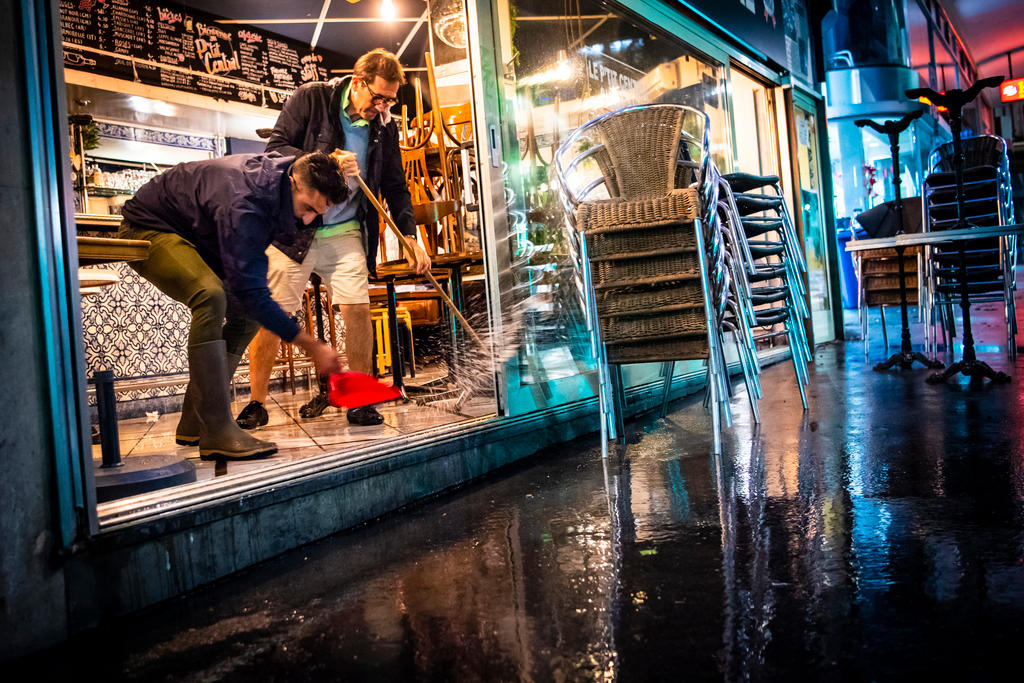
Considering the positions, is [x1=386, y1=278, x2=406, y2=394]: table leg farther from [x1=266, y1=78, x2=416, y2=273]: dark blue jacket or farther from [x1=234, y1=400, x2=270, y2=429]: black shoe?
[x1=234, y1=400, x2=270, y2=429]: black shoe

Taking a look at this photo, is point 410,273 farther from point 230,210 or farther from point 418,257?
point 230,210

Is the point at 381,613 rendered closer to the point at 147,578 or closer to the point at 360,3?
the point at 147,578

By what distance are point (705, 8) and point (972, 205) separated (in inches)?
95.3

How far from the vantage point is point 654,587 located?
156 centimetres

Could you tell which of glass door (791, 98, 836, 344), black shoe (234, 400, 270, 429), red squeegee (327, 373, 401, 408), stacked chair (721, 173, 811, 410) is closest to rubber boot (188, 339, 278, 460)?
red squeegee (327, 373, 401, 408)

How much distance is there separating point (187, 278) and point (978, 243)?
206 inches

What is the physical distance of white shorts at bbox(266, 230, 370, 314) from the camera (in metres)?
3.79

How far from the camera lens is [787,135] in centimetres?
704

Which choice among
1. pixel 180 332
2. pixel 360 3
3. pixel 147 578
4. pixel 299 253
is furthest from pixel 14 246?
pixel 360 3

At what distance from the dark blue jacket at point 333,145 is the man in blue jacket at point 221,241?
2.50 feet

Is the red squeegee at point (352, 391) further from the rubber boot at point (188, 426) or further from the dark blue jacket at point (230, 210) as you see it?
the rubber boot at point (188, 426)

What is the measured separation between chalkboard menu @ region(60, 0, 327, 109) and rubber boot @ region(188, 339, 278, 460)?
167 inches

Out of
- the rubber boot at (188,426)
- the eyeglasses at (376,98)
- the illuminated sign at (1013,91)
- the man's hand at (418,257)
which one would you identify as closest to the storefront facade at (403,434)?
the man's hand at (418,257)

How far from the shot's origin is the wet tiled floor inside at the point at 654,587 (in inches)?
48.9
